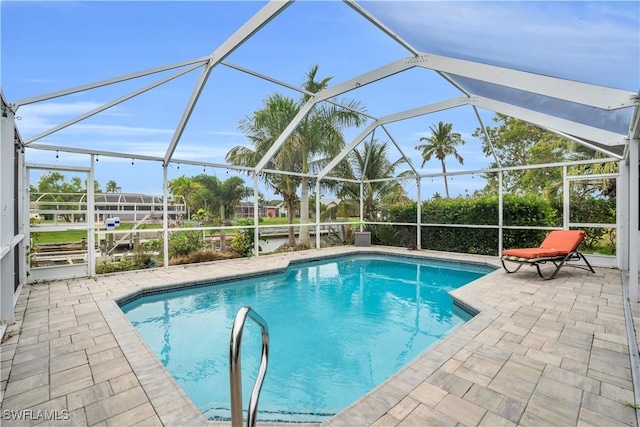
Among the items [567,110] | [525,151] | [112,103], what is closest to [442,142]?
[525,151]

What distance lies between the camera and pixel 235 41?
18.6 ft

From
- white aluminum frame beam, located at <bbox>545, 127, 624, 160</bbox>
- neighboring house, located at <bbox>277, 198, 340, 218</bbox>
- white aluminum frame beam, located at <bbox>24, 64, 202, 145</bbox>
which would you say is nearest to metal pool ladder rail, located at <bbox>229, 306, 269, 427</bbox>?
white aluminum frame beam, located at <bbox>24, 64, 202, 145</bbox>

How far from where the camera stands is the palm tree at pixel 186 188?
9.50m

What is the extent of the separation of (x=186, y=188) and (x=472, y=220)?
964cm

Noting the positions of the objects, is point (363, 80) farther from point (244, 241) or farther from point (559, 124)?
point (244, 241)

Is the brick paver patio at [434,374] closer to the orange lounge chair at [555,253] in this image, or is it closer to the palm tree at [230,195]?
the orange lounge chair at [555,253]

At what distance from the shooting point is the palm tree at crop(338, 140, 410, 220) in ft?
45.4

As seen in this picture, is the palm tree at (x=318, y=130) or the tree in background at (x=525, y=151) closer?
the palm tree at (x=318, y=130)

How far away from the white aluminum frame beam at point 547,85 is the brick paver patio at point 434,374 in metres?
2.88

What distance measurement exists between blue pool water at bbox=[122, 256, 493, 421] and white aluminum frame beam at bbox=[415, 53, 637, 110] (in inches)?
141

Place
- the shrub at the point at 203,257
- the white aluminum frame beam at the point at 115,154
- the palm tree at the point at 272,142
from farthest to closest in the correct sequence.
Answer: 1. the palm tree at the point at 272,142
2. the shrub at the point at 203,257
3. the white aluminum frame beam at the point at 115,154

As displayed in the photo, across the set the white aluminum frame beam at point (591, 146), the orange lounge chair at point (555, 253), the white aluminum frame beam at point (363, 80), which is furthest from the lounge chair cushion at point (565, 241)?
the white aluminum frame beam at point (363, 80)

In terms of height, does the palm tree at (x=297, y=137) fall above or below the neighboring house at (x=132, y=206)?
above

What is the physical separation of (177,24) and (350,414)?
7.10 m
